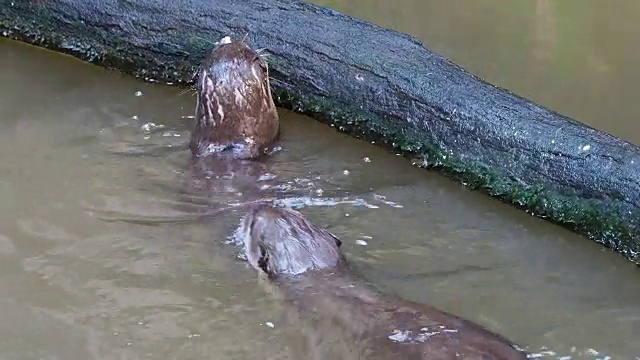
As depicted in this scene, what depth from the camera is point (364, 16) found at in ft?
22.4

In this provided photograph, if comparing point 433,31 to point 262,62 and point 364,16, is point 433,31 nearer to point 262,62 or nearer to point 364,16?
point 364,16

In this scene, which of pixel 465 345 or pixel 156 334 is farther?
pixel 156 334

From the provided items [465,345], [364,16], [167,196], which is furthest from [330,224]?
[364,16]

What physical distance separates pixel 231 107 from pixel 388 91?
784 millimetres

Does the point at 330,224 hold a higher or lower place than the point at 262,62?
lower

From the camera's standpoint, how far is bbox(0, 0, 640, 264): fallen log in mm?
4133

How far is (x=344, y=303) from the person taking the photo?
339 cm

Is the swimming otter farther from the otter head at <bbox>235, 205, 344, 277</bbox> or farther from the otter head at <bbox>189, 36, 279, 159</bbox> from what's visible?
the otter head at <bbox>189, 36, 279, 159</bbox>

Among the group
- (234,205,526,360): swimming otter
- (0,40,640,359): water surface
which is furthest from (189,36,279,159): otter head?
(234,205,526,360): swimming otter

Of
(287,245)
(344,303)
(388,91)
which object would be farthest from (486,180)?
(344,303)

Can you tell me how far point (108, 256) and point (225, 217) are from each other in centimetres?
55

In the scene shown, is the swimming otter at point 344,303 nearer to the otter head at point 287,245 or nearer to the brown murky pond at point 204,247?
the otter head at point 287,245

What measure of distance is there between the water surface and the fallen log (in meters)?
0.11

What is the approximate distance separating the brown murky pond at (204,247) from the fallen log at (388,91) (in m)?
0.11
